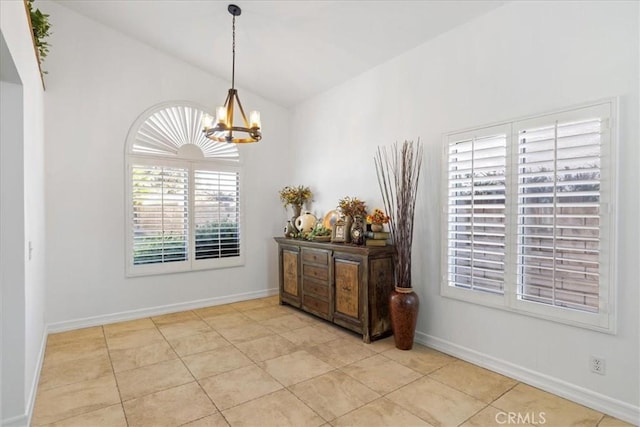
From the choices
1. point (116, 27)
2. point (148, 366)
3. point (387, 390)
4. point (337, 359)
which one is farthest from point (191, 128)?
point (387, 390)

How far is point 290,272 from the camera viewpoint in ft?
16.1

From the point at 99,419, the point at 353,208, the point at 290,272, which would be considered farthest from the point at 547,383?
the point at 99,419

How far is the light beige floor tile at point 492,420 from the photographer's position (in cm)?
229

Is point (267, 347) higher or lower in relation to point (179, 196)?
lower

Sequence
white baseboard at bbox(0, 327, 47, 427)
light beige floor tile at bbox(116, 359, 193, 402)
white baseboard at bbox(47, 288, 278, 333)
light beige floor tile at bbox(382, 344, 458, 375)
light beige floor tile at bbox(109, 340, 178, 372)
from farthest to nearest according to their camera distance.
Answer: white baseboard at bbox(47, 288, 278, 333) < light beige floor tile at bbox(109, 340, 178, 372) < light beige floor tile at bbox(382, 344, 458, 375) < light beige floor tile at bbox(116, 359, 193, 402) < white baseboard at bbox(0, 327, 47, 427)

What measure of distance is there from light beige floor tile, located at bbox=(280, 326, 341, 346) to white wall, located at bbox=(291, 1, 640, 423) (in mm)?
1029

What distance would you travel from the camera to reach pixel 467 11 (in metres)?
3.08

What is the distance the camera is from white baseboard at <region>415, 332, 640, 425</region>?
2.35 meters

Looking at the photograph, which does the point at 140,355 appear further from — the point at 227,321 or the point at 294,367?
the point at 294,367

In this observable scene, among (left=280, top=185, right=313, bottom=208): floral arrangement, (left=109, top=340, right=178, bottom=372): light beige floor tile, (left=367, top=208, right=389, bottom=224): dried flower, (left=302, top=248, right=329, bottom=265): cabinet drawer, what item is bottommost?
(left=109, top=340, right=178, bottom=372): light beige floor tile

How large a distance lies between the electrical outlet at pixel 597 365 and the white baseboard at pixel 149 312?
13.9 ft

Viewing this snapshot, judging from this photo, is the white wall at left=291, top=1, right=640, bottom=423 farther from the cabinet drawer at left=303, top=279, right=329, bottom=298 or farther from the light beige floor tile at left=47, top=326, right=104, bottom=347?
the light beige floor tile at left=47, top=326, right=104, bottom=347

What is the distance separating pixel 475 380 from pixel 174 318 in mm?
3606

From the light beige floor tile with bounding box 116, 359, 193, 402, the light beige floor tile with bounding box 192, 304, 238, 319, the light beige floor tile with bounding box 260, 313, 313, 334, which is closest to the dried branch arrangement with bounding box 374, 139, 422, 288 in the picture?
the light beige floor tile with bounding box 260, 313, 313, 334
